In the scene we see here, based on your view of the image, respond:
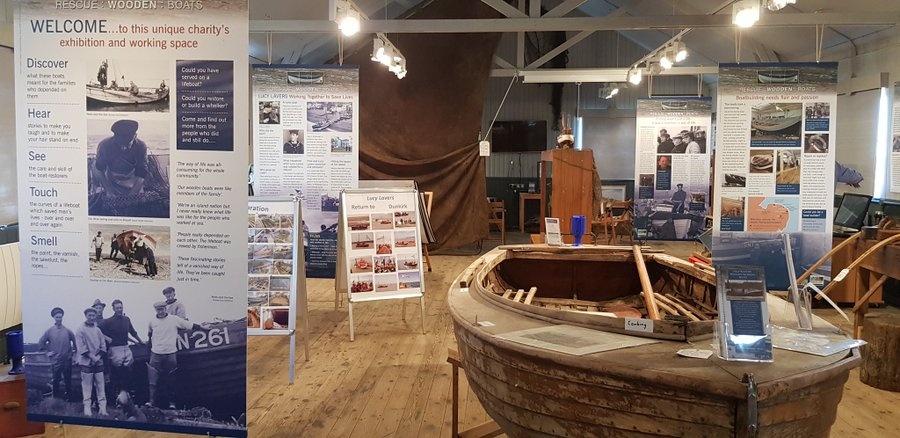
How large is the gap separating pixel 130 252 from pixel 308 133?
13.6 feet

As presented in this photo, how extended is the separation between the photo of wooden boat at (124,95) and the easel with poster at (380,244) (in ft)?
8.96

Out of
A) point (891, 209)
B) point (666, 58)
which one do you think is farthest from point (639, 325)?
point (891, 209)

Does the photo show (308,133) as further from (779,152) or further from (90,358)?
(779,152)

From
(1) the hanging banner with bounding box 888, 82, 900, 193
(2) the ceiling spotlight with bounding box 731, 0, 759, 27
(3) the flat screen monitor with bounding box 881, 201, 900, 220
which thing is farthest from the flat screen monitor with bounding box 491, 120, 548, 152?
(2) the ceiling spotlight with bounding box 731, 0, 759, 27

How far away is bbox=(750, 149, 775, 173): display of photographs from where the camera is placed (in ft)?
18.7

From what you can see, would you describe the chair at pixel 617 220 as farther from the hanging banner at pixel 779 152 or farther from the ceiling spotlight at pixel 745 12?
the ceiling spotlight at pixel 745 12

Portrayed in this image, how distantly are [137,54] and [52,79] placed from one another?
346 mm

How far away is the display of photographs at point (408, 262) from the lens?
16.8 ft

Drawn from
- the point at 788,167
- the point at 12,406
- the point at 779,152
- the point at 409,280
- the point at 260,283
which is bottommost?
the point at 12,406

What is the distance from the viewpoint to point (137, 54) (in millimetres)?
2258

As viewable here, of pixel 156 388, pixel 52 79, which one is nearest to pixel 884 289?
pixel 156 388

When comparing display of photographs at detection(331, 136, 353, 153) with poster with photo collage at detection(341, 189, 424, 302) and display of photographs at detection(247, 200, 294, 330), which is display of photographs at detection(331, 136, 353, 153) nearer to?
poster with photo collage at detection(341, 189, 424, 302)

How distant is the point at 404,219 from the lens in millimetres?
5125

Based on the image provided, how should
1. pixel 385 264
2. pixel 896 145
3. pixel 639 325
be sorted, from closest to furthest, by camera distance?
pixel 639 325, pixel 385 264, pixel 896 145
